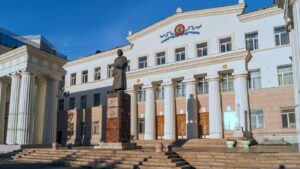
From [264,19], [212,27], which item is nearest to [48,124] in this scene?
[212,27]

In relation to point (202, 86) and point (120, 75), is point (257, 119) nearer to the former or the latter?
point (202, 86)

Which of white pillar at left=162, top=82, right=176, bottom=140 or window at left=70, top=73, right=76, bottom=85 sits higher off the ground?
window at left=70, top=73, right=76, bottom=85

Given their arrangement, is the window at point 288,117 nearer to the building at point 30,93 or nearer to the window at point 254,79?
the window at point 254,79

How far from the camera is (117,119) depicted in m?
17.4

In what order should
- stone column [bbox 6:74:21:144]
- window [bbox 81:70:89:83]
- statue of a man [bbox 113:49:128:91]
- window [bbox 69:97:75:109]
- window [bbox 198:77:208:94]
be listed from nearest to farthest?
statue of a man [bbox 113:49:128:91]
stone column [bbox 6:74:21:144]
window [bbox 198:77:208:94]
window [bbox 81:70:89:83]
window [bbox 69:97:75:109]

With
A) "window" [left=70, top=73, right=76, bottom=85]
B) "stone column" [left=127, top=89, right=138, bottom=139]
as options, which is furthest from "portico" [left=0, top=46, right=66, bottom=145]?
"window" [left=70, top=73, right=76, bottom=85]

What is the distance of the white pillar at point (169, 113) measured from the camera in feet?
92.0

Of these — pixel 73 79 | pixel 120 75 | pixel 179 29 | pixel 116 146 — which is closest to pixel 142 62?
pixel 179 29

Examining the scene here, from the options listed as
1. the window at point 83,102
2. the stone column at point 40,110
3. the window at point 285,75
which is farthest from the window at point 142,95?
the window at point 285,75

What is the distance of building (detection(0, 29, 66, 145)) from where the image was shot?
22.4 metres

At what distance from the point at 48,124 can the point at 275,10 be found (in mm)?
22172

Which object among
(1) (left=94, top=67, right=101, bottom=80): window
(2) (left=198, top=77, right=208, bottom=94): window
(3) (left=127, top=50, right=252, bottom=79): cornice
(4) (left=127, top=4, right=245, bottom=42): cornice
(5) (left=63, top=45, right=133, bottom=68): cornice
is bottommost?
(2) (left=198, top=77, right=208, bottom=94): window

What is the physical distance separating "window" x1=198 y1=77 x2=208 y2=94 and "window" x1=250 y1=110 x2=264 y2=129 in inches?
190

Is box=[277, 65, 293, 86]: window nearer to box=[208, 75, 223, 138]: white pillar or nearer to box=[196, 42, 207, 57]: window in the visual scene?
box=[208, 75, 223, 138]: white pillar
